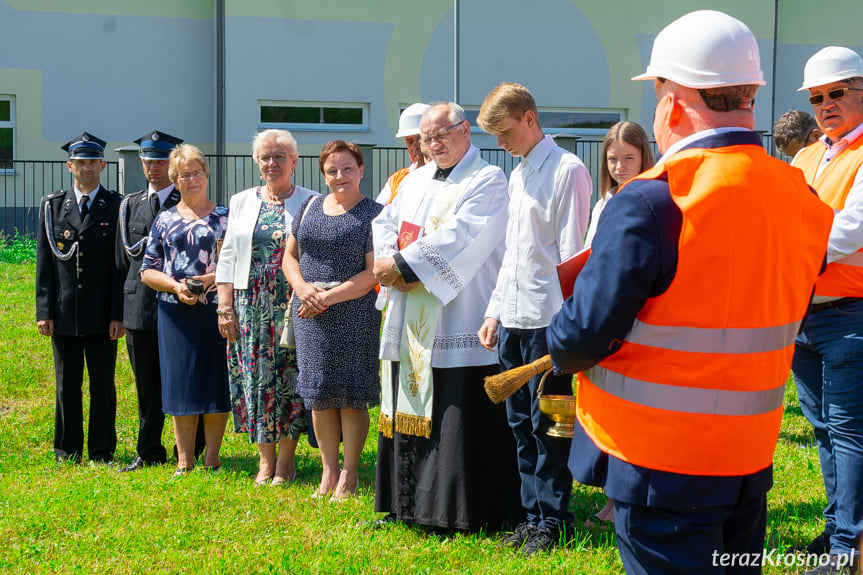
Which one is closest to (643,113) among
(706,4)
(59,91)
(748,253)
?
(706,4)

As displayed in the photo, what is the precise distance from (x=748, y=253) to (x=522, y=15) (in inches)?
673

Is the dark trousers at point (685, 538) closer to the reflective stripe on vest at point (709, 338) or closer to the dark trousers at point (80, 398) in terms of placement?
the reflective stripe on vest at point (709, 338)

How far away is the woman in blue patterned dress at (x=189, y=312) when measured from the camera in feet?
19.8

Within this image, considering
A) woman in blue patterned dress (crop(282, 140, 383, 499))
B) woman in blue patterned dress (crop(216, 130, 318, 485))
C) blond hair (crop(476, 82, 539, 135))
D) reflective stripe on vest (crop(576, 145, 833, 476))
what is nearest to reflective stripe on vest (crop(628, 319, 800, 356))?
reflective stripe on vest (crop(576, 145, 833, 476))

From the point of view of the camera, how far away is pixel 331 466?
5.48 meters

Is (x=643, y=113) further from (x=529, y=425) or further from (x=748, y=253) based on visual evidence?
(x=748, y=253)

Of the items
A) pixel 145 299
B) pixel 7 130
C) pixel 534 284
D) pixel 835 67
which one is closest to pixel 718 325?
pixel 534 284

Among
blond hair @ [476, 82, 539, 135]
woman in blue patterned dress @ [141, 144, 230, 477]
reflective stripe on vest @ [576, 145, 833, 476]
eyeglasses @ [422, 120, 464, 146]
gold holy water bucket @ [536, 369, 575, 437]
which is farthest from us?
woman in blue patterned dress @ [141, 144, 230, 477]

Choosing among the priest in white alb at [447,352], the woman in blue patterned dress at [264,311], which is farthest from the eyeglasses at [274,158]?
the priest in white alb at [447,352]

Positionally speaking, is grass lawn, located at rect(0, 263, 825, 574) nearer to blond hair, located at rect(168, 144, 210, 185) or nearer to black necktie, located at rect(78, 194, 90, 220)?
black necktie, located at rect(78, 194, 90, 220)

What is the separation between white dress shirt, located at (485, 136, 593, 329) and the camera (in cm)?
427

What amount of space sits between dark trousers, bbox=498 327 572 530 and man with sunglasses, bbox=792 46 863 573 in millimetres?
1164

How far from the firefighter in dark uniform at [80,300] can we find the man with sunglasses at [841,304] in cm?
485

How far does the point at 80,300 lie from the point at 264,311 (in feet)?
5.42
